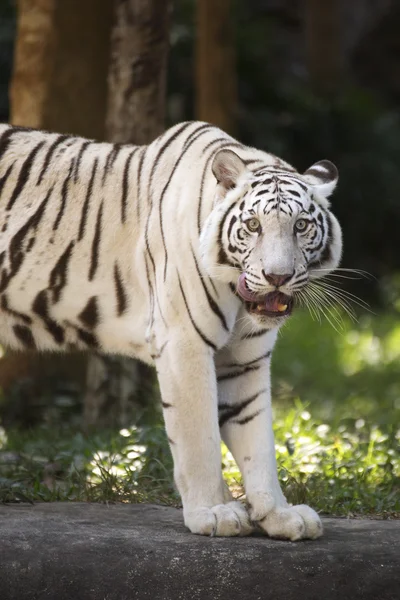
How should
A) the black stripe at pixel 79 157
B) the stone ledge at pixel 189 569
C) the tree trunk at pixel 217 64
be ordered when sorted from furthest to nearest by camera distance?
the tree trunk at pixel 217 64, the black stripe at pixel 79 157, the stone ledge at pixel 189 569

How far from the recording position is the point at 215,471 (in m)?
4.07

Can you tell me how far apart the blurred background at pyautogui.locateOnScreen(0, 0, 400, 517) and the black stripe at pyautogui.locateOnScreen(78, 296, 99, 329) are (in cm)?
72

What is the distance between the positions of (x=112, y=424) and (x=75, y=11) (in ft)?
8.97

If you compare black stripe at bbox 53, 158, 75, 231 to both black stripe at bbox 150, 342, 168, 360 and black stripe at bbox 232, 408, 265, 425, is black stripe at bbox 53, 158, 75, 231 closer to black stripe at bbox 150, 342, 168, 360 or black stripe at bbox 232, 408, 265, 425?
black stripe at bbox 150, 342, 168, 360

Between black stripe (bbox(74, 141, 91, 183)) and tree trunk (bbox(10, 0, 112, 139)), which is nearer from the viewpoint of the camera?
black stripe (bbox(74, 141, 91, 183))

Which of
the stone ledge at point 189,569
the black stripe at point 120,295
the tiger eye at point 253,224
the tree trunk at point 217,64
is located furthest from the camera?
the tree trunk at point 217,64

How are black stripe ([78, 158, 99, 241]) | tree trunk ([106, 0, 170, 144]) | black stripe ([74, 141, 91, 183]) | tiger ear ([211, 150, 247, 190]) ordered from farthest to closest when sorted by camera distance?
tree trunk ([106, 0, 170, 144]) → black stripe ([74, 141, 91, 183]) → black stripe ([78, 158, 99, 241]) → tiger ear ([211, 150, 247, 190])

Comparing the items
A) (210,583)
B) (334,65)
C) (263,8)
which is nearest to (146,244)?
(210,583)

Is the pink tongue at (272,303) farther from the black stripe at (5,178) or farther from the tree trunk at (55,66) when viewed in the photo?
the tree trunk at (55,66)

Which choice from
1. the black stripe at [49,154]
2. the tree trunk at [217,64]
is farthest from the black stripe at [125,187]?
the tree trunk at [217,64]

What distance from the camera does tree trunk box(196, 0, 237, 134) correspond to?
952cm

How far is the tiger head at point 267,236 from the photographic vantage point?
3826 mm

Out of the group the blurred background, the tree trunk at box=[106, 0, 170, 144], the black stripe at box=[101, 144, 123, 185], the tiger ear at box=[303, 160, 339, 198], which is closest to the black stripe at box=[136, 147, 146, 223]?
the black stripe at box=[101, 144, 123, 185]

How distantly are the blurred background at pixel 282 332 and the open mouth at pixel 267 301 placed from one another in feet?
3.81
